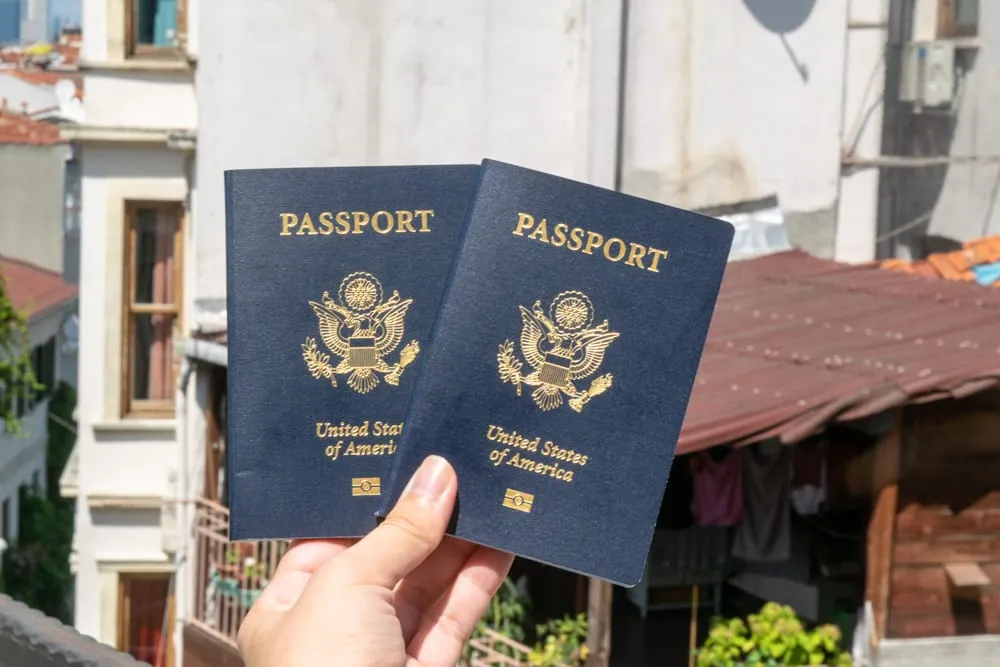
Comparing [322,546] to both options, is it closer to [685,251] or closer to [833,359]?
[685,251]

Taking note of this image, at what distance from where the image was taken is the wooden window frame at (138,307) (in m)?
14.0

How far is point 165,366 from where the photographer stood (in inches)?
571

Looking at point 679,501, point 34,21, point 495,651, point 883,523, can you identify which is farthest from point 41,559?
point 34,21

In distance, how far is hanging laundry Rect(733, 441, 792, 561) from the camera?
32.5ft

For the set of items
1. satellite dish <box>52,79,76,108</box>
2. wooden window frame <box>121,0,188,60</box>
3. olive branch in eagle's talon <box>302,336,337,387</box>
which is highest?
satellite dish <box>52,79,76,108</box>

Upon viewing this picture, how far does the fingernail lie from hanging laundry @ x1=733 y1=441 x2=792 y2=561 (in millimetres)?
7665

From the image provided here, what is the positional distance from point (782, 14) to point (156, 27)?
5.68m

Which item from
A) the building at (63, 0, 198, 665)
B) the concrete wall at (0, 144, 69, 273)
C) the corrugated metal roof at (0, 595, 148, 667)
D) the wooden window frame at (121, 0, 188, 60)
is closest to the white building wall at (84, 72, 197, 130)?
the building at (63, 0, 198, 665)

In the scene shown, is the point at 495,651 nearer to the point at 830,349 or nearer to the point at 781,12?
the point at 830,349

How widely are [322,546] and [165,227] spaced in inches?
472

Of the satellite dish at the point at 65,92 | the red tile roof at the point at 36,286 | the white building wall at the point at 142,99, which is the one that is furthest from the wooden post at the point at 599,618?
the satellite dish at the point at 65,92

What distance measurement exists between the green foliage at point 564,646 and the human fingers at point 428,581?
20.4 ft

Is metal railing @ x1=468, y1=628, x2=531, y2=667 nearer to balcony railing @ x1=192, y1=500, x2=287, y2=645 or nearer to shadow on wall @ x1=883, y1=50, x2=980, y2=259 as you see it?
balcony railing @ x1=192, y1=500, x2=287, y2=645

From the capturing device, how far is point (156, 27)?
46.3 ft
